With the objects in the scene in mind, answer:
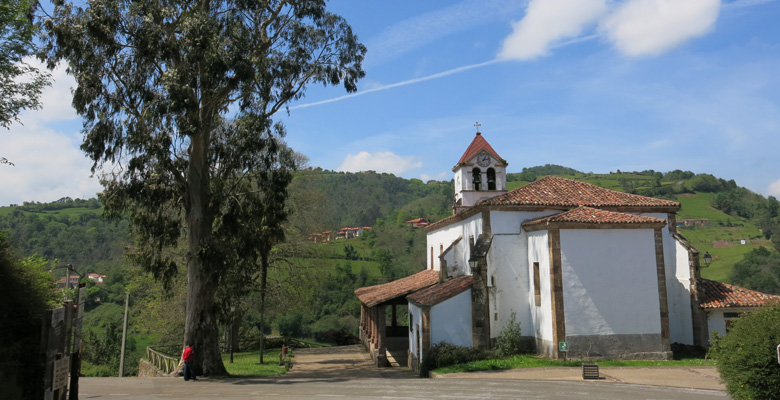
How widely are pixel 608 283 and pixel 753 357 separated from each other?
9312 millimetres

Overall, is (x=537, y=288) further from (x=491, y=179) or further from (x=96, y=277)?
(x=96, y=277)

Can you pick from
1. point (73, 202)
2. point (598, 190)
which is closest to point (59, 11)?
point (598, 190)

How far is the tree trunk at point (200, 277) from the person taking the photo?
58.7ft

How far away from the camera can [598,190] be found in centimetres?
2316

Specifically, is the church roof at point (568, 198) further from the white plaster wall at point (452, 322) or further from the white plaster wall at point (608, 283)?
the white plaster wall at point (452, 322)

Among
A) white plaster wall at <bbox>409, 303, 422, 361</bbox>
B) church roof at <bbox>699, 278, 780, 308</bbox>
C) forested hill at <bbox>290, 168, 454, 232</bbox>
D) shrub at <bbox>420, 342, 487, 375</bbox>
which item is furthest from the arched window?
forested hill at <bbox>290, 168, 454, 232</bbox>

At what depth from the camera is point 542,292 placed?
19219 millimetres

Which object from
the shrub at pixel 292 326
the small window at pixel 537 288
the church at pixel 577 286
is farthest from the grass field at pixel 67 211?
the small window at pixel 537 288

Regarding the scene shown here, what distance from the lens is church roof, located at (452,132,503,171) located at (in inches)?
1003

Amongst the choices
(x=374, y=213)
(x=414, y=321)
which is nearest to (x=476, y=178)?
(x=414, y=321)

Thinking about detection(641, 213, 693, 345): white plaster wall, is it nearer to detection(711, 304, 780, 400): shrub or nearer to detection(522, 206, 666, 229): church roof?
detection(522, 206, 666, 229): church roof

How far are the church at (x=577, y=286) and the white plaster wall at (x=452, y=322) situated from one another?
37mm

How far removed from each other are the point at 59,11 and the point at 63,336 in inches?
496

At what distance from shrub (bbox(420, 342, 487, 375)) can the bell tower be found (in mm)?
8309
